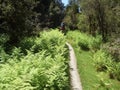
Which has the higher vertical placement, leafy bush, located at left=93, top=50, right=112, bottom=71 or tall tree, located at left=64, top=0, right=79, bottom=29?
tall tree, located at left=64, top=0, right=79, bottom=29

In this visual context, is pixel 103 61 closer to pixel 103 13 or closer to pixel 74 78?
pixel 74 78

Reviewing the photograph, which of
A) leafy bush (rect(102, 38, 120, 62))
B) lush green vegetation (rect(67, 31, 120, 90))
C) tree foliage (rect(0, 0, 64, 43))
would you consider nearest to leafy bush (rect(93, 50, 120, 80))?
lush green vegetation (rect(67, 31, 120, 90))

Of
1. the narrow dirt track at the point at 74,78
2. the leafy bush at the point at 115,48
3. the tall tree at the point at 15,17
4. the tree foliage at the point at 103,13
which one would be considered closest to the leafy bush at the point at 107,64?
the leafy bush at the point at 115,48

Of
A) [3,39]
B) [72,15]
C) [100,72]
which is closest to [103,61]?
[100,72]

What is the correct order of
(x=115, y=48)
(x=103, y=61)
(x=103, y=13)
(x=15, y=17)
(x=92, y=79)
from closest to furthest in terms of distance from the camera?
(x=92, y=79) < (x=115, y=48) < (x=15, y=17) < (x=103, y=61) < (x=103, y=13)

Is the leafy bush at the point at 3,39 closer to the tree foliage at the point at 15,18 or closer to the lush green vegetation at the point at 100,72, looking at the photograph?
the tree foliage at the point at 15,18

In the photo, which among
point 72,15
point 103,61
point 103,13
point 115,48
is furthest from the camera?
point 72,15

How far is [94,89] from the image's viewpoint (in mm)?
12938

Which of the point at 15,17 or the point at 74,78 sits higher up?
the point at 15,17

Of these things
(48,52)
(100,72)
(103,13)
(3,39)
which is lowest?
(100,72)

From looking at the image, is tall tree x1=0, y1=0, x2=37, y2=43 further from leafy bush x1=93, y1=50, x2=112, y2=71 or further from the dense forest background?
leafy bush x1=93, y1=50, x2=112, y2=71

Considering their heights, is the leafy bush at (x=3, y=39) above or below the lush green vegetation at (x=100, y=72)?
above

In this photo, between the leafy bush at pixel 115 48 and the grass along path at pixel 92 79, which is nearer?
the grass along path at pixel 92 79

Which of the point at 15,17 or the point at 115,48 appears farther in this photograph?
the point at 15,17
